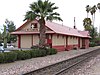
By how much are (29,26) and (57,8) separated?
1206cm

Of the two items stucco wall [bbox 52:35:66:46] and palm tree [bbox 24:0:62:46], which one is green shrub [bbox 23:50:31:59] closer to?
palm tree [bbox 24:0:62:46]

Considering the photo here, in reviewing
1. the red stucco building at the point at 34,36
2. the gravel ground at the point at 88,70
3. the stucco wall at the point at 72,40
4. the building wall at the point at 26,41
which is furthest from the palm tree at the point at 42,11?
the stucco wall at the point at 72,40

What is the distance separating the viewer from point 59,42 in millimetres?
48688

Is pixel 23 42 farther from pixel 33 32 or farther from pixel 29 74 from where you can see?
pixel 29 74

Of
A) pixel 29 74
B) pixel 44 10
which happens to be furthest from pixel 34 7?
pixel 29 74

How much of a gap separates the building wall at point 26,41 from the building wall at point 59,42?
484cm

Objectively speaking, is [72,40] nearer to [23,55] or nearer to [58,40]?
[58,40]

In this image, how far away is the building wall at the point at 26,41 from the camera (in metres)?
47.7

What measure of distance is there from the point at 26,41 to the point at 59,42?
20.4 ft

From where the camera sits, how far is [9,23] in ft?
328

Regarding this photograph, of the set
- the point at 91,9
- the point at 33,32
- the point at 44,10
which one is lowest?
the point at 33,32

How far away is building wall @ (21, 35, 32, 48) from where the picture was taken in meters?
47.7

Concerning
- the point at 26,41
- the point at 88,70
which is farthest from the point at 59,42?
the point at 88,70

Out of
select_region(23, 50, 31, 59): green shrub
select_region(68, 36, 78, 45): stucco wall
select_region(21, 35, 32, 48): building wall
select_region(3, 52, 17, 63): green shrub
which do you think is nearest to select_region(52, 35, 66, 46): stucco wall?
select_region(68, 36, 78, 45): stucco wall
